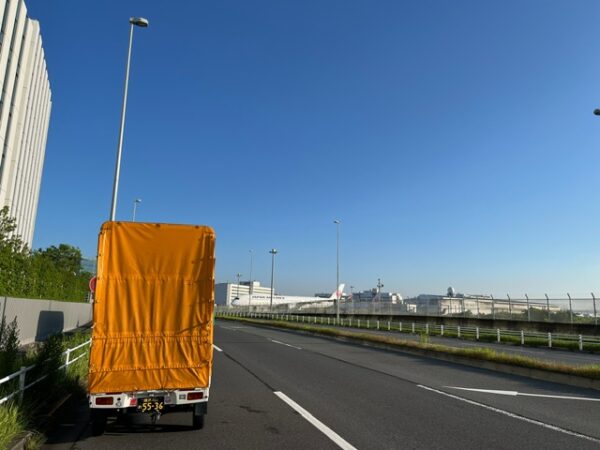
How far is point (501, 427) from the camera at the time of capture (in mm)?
7684

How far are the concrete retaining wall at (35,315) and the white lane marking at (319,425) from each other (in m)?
7.49

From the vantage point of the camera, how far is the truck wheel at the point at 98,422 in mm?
6887

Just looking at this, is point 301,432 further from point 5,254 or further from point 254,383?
point 5,254

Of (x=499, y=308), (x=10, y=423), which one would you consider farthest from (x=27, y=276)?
(x=499, y=308)

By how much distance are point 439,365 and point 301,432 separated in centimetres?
1068

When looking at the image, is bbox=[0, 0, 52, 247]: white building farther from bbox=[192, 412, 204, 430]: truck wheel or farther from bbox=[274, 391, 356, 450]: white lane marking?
bbox=[192, 412, 204, 430]: truck wheel

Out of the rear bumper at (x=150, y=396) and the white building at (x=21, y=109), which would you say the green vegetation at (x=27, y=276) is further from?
the rear bumper at (x=150, y=396)

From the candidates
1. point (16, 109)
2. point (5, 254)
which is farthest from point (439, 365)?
point (16, 109)

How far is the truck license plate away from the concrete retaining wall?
7895 millimetres

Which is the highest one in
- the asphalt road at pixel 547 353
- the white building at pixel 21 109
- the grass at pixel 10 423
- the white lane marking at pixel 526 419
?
the white building at pixel 21 109

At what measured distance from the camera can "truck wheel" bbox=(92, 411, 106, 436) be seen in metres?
6.89

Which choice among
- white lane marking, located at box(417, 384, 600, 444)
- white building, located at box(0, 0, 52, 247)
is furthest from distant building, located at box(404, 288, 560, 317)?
white building, located at box(0, 0, 52, 247)

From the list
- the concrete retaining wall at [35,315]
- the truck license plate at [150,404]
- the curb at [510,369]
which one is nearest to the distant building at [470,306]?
the curb at [510,369]

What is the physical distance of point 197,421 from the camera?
7.32 m
